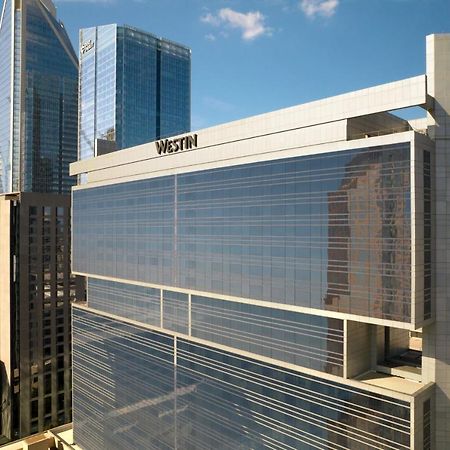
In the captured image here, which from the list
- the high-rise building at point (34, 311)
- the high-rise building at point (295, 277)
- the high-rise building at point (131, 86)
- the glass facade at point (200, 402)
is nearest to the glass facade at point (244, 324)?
the high-rise building at point (295, 277)

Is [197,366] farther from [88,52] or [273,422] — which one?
[88,52]

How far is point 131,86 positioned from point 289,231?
163346mm

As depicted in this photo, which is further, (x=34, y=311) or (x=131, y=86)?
(x=131, y=86)

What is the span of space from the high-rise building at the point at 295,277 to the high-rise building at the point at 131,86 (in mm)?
128588

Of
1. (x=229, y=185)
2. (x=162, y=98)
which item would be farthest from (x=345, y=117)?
(x=162, y=98)

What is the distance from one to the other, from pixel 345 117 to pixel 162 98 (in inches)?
6621

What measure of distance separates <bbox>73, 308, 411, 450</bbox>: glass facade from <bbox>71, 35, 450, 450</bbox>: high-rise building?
18 cm

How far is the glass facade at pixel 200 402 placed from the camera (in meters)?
34.7

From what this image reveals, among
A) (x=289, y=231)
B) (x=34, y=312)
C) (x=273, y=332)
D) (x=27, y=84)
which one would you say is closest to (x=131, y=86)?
(x=27, y=84)

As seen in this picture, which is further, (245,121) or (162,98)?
(162,98)

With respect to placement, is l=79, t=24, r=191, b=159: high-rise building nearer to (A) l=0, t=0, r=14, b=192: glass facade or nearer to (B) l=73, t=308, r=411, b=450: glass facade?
(A) l=0, t=0, r=14, b=192: glass facade

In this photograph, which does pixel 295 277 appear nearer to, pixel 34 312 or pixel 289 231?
pixel 289 231

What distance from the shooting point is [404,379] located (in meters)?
35.4

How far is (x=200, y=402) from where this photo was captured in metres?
49.3
